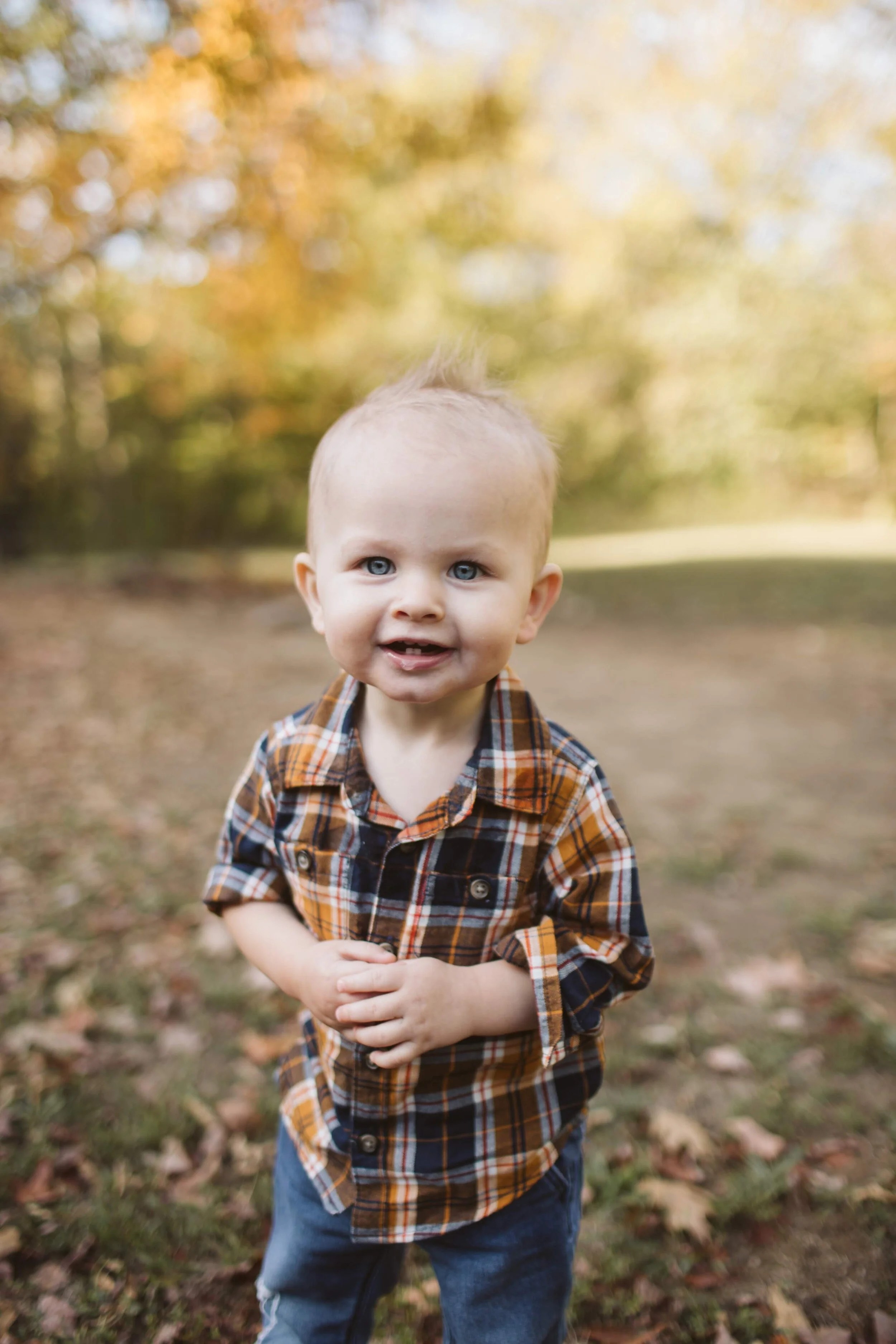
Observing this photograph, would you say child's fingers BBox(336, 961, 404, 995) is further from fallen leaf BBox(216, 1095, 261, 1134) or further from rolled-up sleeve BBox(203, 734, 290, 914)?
fallen leaf BBox(216, 1095, 261, 1134)

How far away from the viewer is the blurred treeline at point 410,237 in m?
6.98

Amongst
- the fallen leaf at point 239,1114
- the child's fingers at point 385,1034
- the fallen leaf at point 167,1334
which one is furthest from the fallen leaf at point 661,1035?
the child's fingers at point 385,1034

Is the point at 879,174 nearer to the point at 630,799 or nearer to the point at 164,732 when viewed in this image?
the point at 630,799

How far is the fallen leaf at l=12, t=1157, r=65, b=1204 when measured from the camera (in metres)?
2.20

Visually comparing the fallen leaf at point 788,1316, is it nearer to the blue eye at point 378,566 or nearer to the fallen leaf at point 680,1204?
the fallen leaf at point 680,1204

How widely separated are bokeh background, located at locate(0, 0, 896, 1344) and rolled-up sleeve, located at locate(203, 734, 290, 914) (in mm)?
677

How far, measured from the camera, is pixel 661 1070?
2781mm

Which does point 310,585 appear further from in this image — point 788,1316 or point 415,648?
point 788,1316

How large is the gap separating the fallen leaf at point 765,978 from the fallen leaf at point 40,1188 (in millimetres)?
2118

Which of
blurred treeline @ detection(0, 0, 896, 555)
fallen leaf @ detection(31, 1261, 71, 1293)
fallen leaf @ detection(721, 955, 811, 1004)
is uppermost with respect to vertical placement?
blurred treeline @ detection(0, 0, 896, 555)

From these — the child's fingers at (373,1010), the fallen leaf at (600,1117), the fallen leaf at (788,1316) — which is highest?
the child's fingers at (373,1010)

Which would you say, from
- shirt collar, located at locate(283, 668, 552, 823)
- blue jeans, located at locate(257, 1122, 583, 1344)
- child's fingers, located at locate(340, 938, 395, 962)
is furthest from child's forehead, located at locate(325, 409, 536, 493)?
blue jeans, located at locate(257, 1122, 583, 1344)

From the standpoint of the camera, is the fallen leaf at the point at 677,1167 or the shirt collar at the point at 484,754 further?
the fallen leaf at the point at 677,1167

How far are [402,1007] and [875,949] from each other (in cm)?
275
